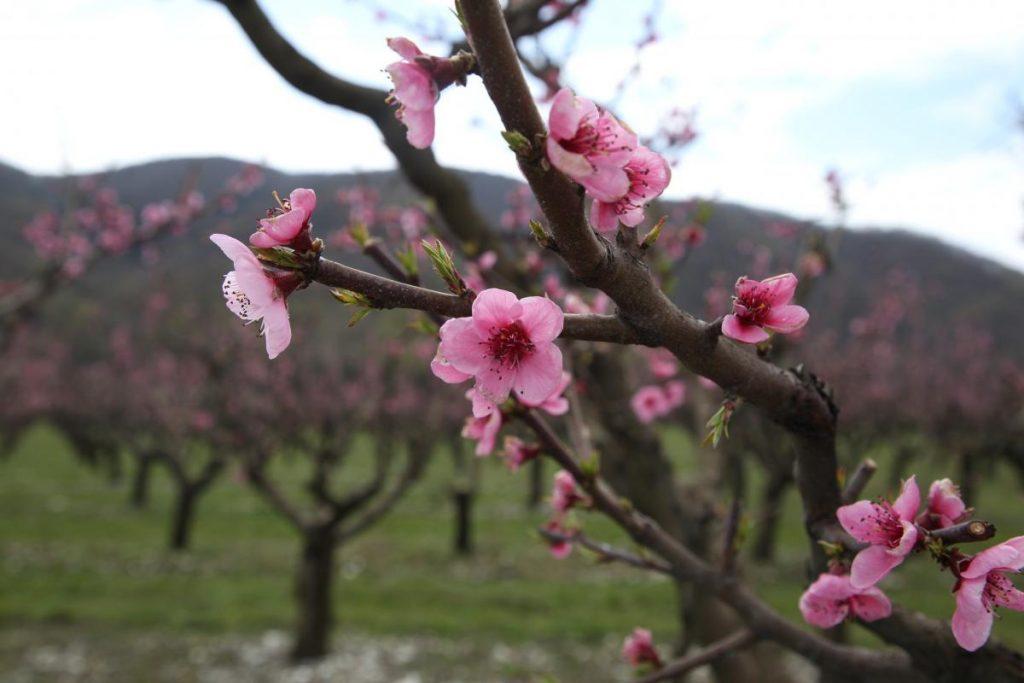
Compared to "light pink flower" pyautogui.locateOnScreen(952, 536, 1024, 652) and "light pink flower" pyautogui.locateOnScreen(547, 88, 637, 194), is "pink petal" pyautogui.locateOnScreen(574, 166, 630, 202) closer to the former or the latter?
"light pink flower" pyautogui.locateOnScreen(547, 88, 637, 194)

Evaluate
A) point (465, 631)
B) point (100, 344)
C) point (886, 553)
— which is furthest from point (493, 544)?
point (100, 344)

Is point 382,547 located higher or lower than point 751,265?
lower

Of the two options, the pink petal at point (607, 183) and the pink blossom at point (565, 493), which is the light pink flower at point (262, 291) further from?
the pink blossom at point (565, 493)

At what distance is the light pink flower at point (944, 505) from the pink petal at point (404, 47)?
1151mm

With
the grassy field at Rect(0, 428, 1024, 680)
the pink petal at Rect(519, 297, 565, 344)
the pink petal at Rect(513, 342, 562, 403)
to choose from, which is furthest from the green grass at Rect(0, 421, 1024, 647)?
the pink petal at Rect(519, 297, 565, 344)

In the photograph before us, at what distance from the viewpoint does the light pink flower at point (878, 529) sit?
3.88ft

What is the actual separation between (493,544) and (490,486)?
712cm

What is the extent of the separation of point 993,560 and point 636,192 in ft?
2.60

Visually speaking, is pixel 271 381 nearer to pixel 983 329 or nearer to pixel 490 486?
pixel 490 486

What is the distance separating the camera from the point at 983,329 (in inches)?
956

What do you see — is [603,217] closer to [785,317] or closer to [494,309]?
[494,309]

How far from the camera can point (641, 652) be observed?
214 cm

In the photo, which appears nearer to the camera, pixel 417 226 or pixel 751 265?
pixel 417 226

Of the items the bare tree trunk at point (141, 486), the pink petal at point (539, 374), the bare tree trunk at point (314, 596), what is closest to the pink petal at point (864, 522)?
the pink petal at point (539, 374)
